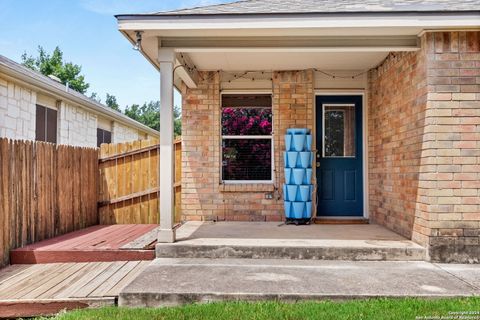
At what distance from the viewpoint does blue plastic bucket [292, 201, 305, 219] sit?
20.3 feet

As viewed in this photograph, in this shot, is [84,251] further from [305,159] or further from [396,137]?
[396,137]

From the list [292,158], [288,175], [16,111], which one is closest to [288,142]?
[292,158]

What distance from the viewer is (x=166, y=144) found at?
4.84 meters

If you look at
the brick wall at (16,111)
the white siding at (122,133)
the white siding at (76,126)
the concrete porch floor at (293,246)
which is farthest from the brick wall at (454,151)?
the white siding at (122,133)

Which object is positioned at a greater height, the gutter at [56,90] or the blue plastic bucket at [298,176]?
the gutter at [56,90]

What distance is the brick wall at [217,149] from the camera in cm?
661

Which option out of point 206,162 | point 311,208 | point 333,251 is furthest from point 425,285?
point 206,162

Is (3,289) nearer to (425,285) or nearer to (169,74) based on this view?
(169,74)

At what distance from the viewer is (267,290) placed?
351 cm

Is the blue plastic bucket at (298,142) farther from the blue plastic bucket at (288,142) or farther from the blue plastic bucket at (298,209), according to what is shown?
the blue plastic bucket at (298,209)

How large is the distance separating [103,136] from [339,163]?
8.41 m

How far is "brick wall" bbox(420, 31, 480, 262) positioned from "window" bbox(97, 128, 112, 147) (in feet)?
32.1

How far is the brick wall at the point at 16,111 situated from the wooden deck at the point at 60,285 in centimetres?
392

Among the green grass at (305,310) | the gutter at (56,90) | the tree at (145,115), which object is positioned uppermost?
the tree at (145,115)
